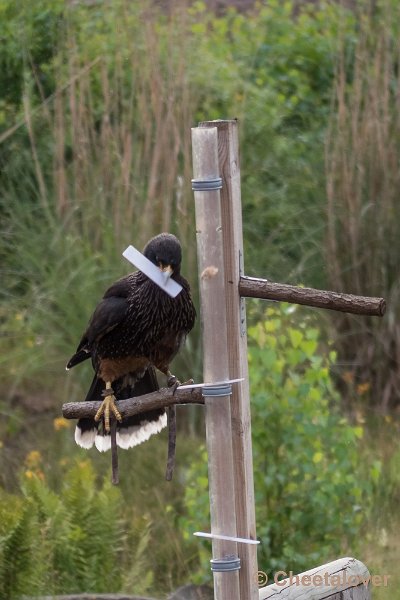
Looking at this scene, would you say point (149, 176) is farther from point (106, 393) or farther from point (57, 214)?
point (106, 393)

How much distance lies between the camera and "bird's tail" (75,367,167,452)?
3938 mm

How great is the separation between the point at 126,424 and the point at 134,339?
0.43 meters

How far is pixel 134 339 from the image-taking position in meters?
3.70

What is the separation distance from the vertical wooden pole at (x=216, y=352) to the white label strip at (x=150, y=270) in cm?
14

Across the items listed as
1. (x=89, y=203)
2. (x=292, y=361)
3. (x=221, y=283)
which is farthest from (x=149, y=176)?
(x=221, y=283)

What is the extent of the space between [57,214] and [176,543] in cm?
218

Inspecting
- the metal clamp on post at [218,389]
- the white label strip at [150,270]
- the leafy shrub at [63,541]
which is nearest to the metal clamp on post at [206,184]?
the white label strip at [150,270]

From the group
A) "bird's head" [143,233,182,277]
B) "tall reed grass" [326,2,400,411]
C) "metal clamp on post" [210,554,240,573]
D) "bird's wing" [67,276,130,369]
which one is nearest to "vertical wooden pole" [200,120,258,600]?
"metal clamp on post" [210,554,240,573]

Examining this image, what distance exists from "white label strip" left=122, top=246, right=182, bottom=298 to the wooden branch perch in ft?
0.74

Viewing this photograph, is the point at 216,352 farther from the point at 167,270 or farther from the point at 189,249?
the point at 189,249

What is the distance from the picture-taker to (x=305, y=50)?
9195 millimetres

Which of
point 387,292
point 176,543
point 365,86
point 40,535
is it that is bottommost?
point 176,543

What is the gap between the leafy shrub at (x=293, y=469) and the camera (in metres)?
4.65

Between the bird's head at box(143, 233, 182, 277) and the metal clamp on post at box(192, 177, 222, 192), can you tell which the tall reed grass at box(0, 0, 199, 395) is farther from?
the metal clamp on post at box(192, 177, 222, 192)
